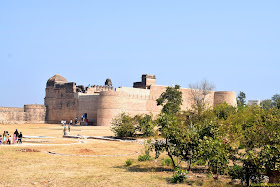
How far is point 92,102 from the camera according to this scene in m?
42.2

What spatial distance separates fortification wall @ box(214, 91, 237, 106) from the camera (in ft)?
165

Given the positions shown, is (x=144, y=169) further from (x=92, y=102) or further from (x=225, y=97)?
(x=225, y=97)

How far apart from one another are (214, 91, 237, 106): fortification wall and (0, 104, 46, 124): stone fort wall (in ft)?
72.0

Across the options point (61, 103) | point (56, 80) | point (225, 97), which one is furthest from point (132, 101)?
point (225, 97)

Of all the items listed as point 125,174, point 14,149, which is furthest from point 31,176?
point 14,149

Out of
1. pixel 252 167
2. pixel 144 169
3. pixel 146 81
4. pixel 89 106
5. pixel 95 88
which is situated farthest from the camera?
pixel 146 81

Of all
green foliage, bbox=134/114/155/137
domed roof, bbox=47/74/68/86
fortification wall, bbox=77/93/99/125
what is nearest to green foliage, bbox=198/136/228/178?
green foliage, bbox=134/114/155/137

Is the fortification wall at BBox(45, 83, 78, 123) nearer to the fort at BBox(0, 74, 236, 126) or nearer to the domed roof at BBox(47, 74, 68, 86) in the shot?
the fort at BBox(0, 74, 236, 126)

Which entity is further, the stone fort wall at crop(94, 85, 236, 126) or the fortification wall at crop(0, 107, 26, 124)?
the fortification wall at crop(0, 107, 26, 124)

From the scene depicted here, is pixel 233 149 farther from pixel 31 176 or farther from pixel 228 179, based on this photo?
pixel 31 176

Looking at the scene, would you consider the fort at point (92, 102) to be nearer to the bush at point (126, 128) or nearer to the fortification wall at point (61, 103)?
the fortification wall at point (61, 103)

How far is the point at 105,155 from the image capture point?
48.3ft

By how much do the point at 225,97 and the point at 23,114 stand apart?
2526cm

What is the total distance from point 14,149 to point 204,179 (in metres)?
9.40
